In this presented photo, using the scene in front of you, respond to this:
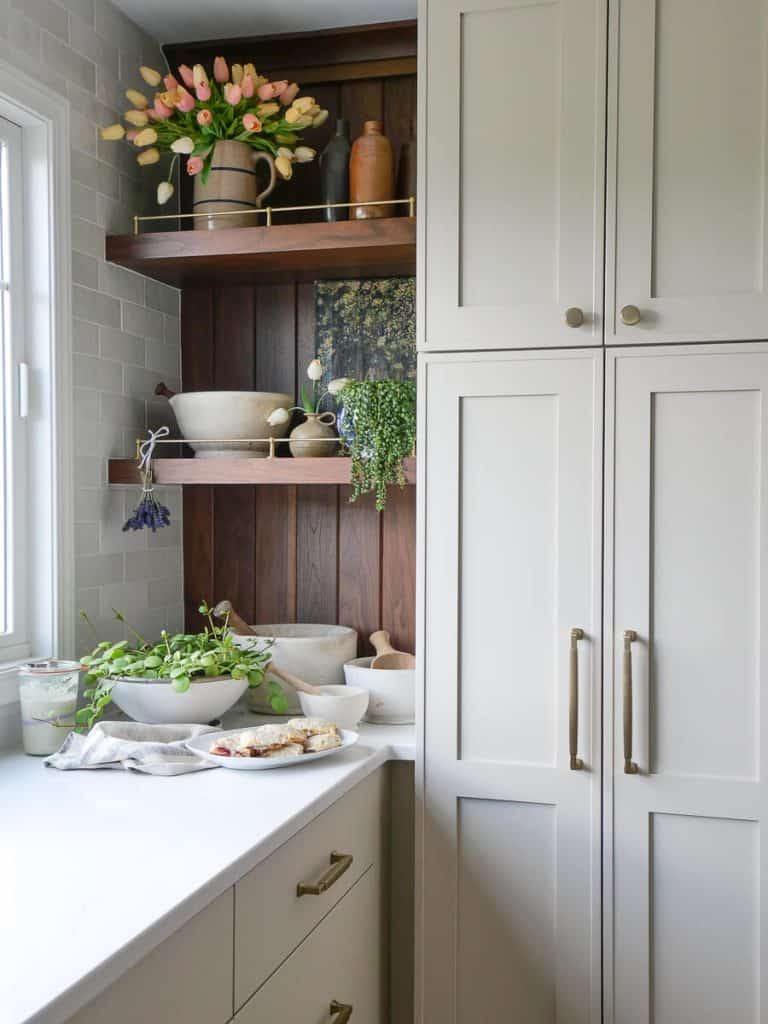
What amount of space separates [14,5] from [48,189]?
1.15ft

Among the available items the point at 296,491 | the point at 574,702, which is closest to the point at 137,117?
the point at 296,491

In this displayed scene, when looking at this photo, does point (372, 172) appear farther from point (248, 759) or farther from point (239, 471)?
point (248, 759)

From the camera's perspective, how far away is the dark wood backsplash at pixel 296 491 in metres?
2.43

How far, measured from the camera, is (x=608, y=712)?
1.86 meters

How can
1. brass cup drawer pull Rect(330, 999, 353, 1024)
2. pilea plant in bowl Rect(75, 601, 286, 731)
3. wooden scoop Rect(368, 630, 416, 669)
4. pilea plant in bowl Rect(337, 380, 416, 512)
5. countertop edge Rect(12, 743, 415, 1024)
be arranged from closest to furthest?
countertop edge Rect(12, 743, 415, 1024) → brass cup drawer pull Rect(330, 999, 353, 1024) → pilea plant in bowl Rect(75, 601, 286, 731) → pilea plant in bowl Rect(337, 380, 416, 512) → wooden scoop Rect(368, 630, 416, 669)

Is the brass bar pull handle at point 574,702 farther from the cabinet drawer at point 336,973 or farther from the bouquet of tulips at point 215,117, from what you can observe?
the bouquet of tulips at point 215,117

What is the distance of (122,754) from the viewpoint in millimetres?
1783

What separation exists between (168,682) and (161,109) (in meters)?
1.28

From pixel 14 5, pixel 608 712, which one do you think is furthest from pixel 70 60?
pixel 608 712

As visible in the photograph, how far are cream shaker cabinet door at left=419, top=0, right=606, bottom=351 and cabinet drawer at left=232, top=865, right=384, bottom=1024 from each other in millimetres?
1115

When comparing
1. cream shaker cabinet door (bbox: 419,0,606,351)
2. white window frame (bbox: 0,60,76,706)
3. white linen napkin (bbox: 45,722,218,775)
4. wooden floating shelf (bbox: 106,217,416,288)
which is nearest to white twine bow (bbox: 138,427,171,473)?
white window frame (bbox: 0,60,76,706)

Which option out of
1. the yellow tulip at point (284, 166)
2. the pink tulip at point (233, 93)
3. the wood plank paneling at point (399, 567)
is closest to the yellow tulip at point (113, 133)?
the pink tulip at point (233, 93)

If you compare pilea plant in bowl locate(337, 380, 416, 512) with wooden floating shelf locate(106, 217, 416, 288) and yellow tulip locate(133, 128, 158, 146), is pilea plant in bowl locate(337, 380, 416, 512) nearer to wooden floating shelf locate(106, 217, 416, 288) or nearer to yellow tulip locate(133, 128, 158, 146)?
wooden floating shelf locate(106, 217, 416, 288)

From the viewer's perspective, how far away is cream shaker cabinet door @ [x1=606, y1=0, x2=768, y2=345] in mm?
1788
